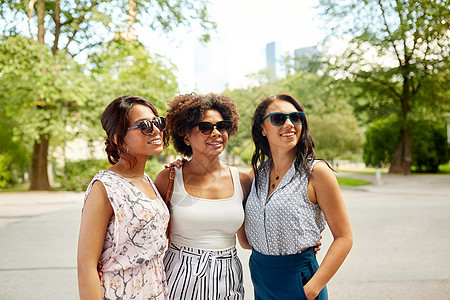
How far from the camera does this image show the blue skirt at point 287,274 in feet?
6.80

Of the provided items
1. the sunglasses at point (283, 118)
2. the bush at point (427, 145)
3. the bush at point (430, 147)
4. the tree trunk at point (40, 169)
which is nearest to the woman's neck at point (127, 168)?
the sunglasses at point (283, 118)

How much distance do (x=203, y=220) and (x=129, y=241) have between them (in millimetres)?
493

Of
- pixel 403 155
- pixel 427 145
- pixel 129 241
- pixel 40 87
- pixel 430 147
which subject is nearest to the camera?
pixel 129 241

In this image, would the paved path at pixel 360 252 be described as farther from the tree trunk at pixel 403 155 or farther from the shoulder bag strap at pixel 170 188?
the tree trunk at pixel 403 155

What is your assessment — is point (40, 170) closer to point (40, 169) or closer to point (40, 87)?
point (40, 169)

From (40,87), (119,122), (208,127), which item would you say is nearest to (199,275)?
(208,127)

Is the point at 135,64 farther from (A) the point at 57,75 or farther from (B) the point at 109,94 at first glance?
(A) the point at 57,75

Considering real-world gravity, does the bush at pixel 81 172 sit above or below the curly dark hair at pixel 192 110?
below

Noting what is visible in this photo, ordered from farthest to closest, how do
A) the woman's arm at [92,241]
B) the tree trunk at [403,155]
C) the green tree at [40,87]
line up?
the tree trunk at [403,155], the green tree at [40,87], the woman's arm at [92,241]

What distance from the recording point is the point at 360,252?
605 centimetres

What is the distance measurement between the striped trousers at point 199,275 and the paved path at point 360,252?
2291 mm

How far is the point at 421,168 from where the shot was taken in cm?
2272

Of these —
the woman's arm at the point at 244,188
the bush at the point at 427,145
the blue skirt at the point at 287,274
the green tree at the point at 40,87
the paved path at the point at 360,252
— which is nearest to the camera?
the blue skirt at the point at 287,274

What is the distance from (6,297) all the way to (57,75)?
10.2 m
